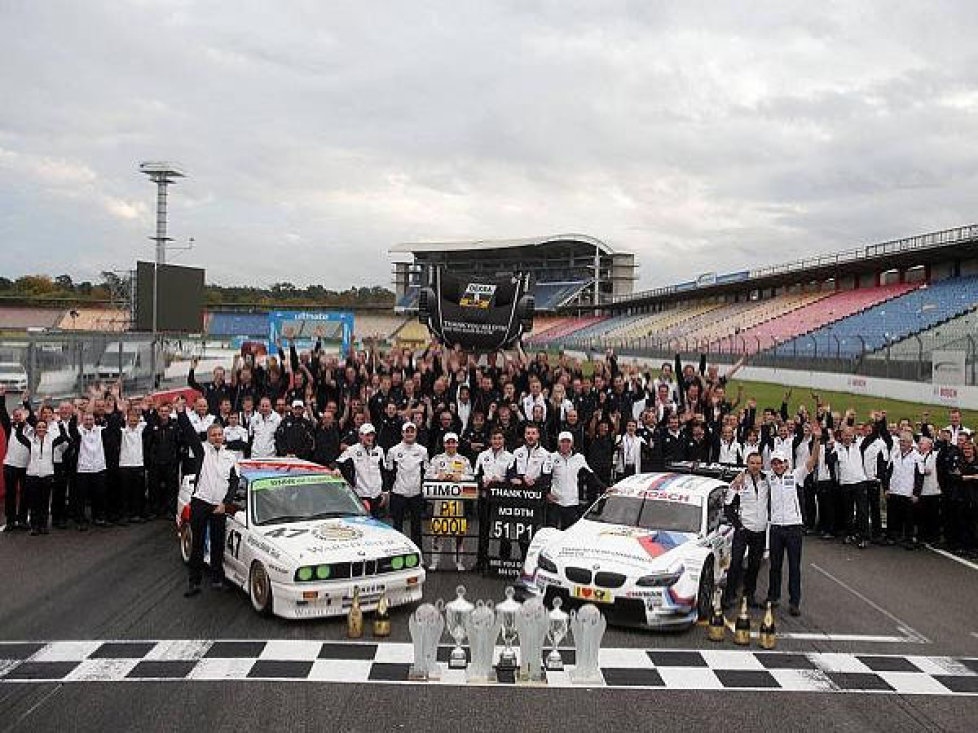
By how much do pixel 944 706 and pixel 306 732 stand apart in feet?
14.9

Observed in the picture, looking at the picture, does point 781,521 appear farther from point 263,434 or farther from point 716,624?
point 263,434

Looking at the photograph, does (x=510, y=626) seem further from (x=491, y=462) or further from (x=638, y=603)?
(x=491, y=462)

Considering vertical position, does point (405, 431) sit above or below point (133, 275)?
below

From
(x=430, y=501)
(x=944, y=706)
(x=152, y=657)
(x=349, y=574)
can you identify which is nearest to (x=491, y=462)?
(x=430, y=501)

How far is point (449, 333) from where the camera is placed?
54.7 ft

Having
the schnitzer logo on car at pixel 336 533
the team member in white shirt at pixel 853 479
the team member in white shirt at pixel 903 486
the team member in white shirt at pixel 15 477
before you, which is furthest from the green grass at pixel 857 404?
the team member in white shirt at pixel 15 477

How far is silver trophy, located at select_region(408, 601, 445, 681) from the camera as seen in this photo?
6391mm

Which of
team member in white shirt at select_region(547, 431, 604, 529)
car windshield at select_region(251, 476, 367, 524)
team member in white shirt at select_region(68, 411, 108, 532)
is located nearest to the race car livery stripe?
car windshield at select_region(251, 476, 367, 524)

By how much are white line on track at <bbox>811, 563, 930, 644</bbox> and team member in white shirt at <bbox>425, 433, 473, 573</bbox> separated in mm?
4304

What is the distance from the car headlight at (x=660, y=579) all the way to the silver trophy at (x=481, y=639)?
1973 millimetres

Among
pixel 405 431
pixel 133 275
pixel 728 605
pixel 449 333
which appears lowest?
pixel 728 605

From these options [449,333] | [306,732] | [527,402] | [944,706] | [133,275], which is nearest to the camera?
[306,732]

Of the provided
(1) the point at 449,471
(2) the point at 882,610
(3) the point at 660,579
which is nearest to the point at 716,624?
(3) the point at 660,579

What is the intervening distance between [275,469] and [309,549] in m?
1.77
